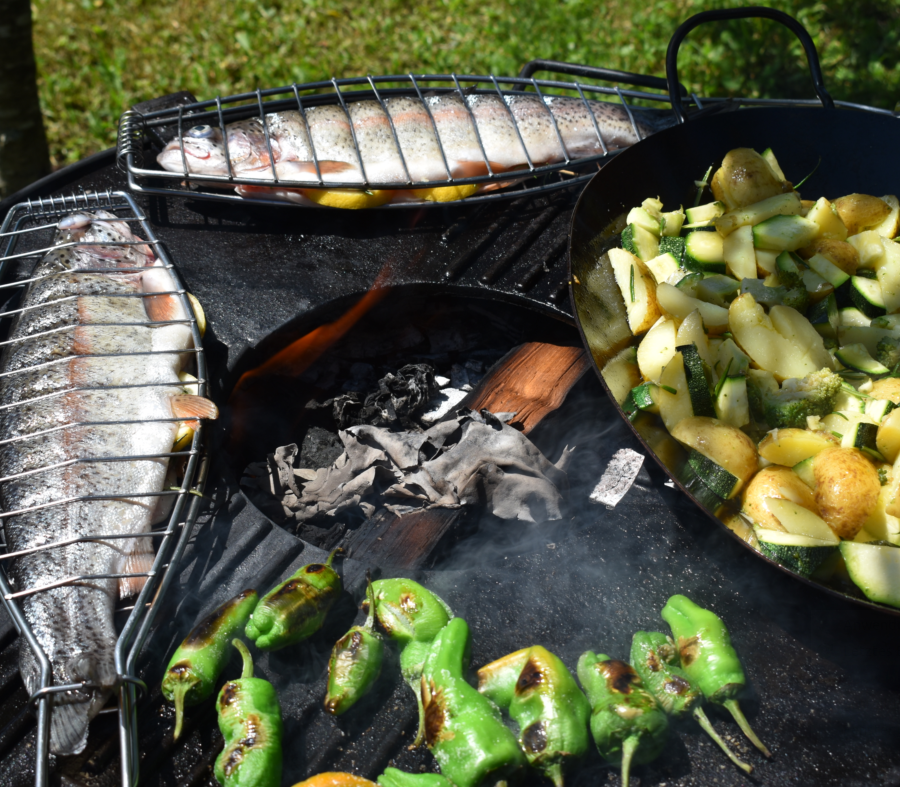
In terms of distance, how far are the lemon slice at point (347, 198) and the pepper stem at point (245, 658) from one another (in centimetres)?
223

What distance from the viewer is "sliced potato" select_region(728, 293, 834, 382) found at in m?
2.35

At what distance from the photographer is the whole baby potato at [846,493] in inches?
78.3

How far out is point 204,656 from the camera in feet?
6.44

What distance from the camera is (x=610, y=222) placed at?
114 inches

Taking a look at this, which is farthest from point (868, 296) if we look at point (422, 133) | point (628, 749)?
point (422, 133)

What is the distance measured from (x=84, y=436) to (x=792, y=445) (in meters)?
2.61

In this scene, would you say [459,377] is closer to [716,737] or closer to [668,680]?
[668,680]

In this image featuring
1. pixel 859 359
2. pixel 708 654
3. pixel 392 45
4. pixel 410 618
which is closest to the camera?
pixel 708 654

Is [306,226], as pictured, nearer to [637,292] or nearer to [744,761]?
[637,292]

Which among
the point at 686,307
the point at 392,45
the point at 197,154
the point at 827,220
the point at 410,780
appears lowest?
the point at 410,780

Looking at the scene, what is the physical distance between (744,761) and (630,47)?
22.5 ft

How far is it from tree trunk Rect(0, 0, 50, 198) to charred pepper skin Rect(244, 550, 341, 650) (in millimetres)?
3925

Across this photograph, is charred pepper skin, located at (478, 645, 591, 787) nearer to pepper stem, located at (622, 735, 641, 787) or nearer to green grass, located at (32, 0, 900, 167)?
pepper stem, located at (622, 735, 641, 787)

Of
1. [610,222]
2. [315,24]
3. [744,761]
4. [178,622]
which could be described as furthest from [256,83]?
[744,761]
